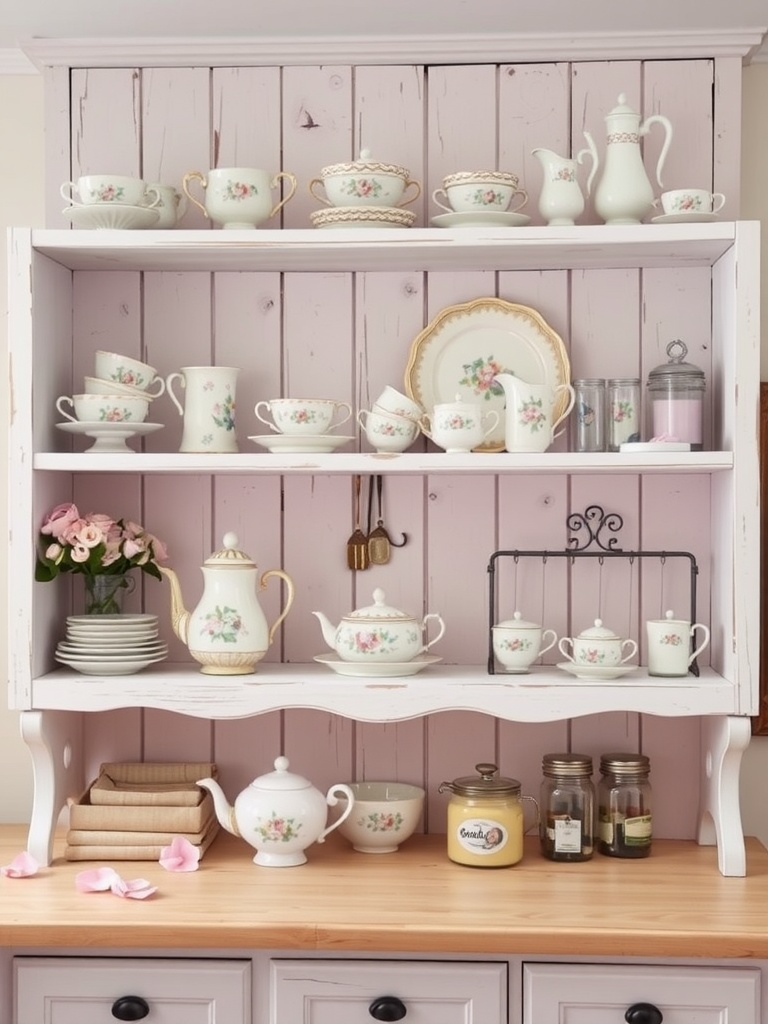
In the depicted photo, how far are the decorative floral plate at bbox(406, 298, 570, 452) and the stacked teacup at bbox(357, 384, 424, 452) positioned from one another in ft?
0.42

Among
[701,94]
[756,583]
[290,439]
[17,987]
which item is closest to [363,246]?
[290,439]

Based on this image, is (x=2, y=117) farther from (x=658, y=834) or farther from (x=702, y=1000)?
(x=702, y=1000)

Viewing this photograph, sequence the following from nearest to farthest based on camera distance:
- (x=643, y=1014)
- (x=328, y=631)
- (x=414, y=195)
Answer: (x=643, y=1014), (x=328, y=631), (x=414, y=195)

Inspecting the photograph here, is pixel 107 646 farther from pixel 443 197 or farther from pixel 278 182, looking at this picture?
pixel 443 197

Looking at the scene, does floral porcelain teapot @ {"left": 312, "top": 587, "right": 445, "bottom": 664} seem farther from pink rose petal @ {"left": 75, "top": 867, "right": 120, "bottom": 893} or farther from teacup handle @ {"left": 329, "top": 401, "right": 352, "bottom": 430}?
pink rose petal @ {"left": 75, "top": 867, "right": 120, "bottom": 893}

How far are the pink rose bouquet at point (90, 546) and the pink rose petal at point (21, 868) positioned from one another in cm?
50

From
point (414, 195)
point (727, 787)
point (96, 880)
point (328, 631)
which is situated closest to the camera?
point (96, 880)

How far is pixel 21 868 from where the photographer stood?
221cm

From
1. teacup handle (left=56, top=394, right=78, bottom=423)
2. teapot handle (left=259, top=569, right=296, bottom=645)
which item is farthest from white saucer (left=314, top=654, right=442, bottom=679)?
teacup handle (left=56, top=394, right=78, bottom=423)

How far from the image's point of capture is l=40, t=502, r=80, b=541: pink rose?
229 cm

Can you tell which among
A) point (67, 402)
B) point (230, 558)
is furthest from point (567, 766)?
point (67, 402)

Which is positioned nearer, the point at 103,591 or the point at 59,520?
the point at 59,520

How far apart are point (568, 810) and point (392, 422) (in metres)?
0.78

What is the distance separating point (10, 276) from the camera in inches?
89.1
